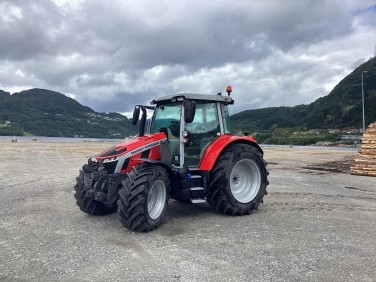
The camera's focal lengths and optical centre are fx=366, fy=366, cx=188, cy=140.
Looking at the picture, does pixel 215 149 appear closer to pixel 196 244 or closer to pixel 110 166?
pixel 110 166

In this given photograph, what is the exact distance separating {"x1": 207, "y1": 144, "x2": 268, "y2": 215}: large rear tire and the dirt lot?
0.28 m

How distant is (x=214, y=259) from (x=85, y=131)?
15802cm

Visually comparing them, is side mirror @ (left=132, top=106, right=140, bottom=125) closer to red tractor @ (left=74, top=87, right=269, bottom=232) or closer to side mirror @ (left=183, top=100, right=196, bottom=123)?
red tractor @ (left=74, top=87, right=269, bottom=232)

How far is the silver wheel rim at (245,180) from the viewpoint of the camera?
777 cm

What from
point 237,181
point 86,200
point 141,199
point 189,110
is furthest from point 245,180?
point 86,200

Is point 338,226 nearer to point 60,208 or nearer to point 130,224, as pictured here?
point 130,224

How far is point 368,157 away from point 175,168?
1166 centimetres

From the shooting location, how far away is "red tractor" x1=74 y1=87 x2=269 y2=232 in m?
6.07

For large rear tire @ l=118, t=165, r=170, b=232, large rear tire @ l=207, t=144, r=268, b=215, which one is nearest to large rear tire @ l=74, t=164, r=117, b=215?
large rear tire @ l=118, t=165, r=170, b=232

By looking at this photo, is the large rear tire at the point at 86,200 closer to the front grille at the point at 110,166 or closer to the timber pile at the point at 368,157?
the front grille at the point at 110,166

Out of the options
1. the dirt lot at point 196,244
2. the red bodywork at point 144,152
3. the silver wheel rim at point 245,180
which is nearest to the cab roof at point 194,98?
the red bodywork at point 144,152

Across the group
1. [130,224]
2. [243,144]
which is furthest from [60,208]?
[243,144]

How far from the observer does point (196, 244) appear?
A: 5547 millimetres

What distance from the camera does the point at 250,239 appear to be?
5809mm
